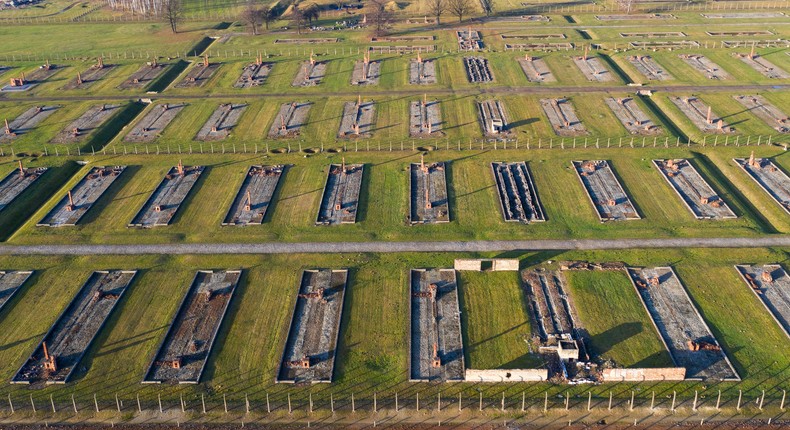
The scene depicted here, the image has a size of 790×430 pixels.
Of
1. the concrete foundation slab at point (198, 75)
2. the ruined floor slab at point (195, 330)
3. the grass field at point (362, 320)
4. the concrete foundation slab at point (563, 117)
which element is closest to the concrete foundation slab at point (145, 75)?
the concrete foundation slab at point (198, 75)

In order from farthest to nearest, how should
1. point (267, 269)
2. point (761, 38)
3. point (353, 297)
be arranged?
point (761, 38) → point (267, 269) → point (353, 297)

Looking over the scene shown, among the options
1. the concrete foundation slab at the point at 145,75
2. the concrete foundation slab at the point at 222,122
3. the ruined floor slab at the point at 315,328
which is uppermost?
the concrete foundation slab at the point at 145,75

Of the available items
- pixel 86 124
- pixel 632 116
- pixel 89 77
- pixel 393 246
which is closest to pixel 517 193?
pixel 393 246

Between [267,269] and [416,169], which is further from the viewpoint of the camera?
[416,169]

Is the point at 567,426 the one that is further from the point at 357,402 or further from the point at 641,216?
the point at 641,216

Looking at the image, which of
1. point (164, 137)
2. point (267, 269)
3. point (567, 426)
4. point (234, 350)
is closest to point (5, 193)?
point (164, 137)

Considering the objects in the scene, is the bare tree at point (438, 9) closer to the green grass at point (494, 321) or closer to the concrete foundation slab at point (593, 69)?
the concrete foundation slab at point (593, 69)
